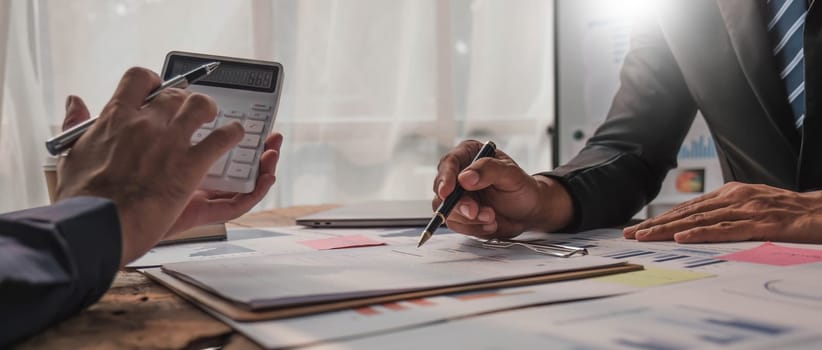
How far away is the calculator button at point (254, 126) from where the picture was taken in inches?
27.5

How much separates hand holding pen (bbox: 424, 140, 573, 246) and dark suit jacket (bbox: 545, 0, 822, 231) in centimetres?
5

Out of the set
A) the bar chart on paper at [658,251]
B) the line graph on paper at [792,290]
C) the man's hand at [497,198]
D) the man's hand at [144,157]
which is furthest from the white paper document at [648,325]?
the man's hand at [497,198]

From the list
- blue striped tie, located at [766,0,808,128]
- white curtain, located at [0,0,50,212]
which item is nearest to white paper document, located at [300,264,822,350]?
blue striped tie, located at [766,0,808,128]

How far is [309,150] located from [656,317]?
5.66 ft

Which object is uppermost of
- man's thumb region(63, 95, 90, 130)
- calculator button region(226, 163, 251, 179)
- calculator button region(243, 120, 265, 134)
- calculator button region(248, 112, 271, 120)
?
man's thumb region(63, 95, 90, 130)

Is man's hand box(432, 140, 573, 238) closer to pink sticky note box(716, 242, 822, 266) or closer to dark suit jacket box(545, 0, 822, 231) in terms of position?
dark suit jacket box(545, 0, 822, 231)

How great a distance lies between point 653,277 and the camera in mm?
493

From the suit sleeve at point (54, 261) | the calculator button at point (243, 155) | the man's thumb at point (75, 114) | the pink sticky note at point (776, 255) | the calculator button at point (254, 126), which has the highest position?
the man's thumb at point (75, 114)

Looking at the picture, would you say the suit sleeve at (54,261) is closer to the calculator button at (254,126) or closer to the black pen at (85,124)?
the black pen at (85,124)

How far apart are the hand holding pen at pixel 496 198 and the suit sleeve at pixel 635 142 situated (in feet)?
0.13

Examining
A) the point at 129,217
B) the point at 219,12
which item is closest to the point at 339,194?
the point at 219,12

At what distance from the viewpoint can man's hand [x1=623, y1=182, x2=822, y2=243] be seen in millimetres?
709

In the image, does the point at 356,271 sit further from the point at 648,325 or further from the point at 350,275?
the point at 648,325

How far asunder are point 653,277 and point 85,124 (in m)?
0.48
